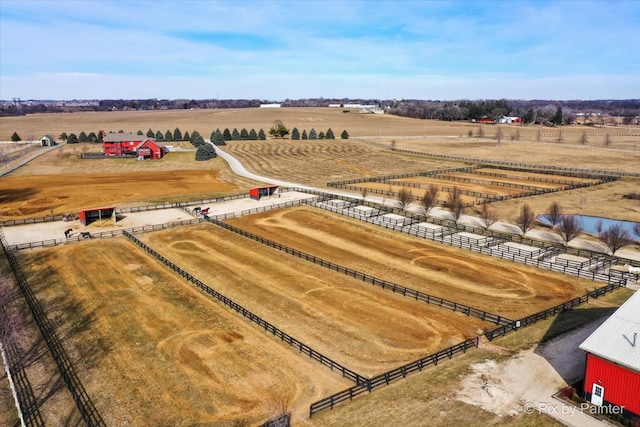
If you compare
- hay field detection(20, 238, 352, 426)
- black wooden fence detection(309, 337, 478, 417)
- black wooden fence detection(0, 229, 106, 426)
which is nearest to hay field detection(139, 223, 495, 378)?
black wooden fence detection(309, 337, 478, 417)

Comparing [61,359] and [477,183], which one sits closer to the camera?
[61,359]

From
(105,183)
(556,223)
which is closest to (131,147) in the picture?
(105,183)

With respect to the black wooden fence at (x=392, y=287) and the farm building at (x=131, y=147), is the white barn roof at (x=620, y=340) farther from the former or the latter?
the farm building at (x=131, y=147)

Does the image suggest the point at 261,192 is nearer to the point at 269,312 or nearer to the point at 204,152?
the point at 204,152

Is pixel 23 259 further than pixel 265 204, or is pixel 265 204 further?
pixel 265 204

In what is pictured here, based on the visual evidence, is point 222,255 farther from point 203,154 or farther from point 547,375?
point 203,154

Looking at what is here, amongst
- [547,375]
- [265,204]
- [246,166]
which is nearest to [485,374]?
[547,375]

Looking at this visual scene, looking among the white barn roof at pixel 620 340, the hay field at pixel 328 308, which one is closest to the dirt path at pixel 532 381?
the white barn roof at pixel 620 340
